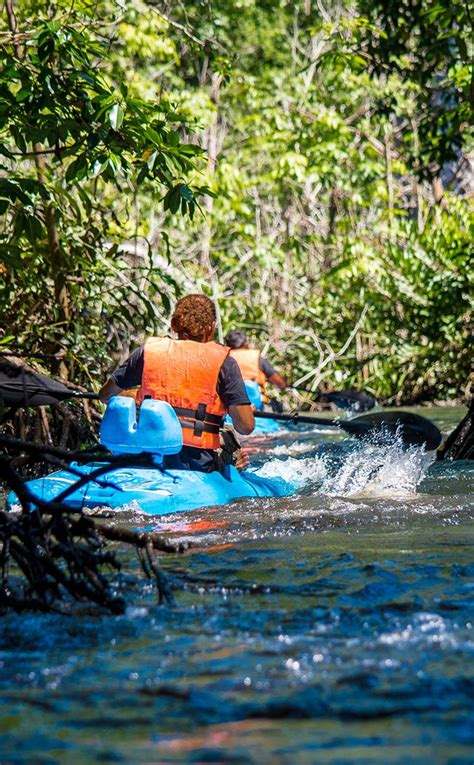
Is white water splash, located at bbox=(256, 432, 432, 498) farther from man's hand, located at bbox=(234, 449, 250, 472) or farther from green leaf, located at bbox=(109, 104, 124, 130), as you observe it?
green leaf, located at bbox=(109, 104, 124, 130)

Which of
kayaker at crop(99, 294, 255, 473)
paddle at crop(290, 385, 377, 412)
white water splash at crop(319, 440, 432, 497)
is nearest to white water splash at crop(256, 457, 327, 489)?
white water splash at crop(319, 440, 432, 497)

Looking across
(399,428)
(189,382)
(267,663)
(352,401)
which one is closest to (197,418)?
(189,382)

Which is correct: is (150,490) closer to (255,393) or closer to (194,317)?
(194,317)

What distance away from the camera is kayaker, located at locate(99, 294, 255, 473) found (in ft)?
20.4

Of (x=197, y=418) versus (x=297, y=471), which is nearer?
(x=197, y=418)

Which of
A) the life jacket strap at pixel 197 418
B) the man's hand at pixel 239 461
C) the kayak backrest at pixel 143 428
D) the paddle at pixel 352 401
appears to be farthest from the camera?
the paddle at pixel 352 401

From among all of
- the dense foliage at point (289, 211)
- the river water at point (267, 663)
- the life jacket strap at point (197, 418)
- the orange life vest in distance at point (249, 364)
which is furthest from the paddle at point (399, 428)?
the orange life vest in distance at point (249, 364)

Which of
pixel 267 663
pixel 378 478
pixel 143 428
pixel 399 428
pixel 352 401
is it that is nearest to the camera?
pixel 267 663

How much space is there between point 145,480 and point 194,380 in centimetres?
65

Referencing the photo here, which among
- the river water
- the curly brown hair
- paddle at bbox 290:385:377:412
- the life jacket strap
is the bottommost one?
paddle at bbox 290:385:377:412

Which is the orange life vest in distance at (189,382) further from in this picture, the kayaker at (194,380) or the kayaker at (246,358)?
the kayaker at (246,358)

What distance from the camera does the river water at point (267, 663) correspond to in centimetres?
241

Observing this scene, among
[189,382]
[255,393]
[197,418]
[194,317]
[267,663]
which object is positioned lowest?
[255,393]

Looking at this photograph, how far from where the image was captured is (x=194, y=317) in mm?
6332
